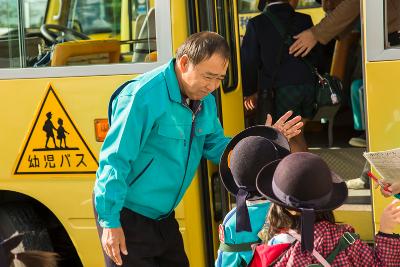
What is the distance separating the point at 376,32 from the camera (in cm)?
366

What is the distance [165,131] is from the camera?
11.0ft

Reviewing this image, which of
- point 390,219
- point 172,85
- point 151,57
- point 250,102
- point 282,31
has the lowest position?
point 390,219

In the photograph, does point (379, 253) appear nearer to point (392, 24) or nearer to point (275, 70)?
point (392, 24)

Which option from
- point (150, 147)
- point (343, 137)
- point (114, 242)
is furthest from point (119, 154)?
point (343, 137)

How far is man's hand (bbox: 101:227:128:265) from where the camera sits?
3242 mm

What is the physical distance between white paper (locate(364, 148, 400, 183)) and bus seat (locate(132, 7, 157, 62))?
4.88 feet

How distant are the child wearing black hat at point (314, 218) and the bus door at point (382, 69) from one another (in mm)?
988

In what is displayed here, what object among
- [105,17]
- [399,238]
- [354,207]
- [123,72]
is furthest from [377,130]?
[105,17]

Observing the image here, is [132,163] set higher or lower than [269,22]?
lower

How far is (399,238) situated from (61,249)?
2.48m

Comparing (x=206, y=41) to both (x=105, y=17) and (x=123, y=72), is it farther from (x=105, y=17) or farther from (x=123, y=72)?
(x=105, y=17)

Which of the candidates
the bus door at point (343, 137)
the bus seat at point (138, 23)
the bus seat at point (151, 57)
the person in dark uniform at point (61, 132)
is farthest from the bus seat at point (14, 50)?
the bus door at point (343, 137)

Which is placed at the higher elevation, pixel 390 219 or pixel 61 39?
pixel 61 39

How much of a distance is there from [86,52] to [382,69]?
160 centimetres
